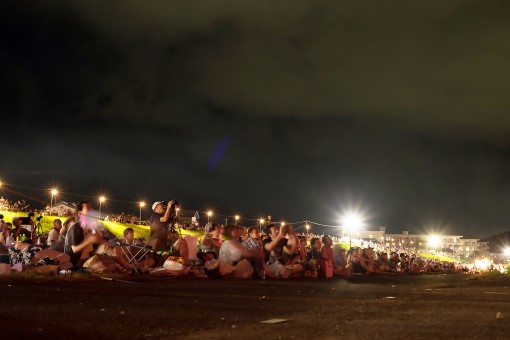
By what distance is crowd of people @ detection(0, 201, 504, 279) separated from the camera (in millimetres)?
12961

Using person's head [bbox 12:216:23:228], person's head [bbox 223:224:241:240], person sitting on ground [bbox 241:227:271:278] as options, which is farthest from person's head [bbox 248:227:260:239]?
person's head [bbox 12:216:23:228]

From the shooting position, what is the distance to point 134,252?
47.2 ft

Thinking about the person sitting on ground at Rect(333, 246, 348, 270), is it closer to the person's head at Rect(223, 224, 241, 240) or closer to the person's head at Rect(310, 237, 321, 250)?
the person's head at Rect(310, 237, 321, 250)

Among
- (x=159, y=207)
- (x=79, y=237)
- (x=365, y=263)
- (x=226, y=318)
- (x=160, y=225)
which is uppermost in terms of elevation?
(x=159, y=207)

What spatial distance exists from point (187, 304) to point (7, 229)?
11.5 metres

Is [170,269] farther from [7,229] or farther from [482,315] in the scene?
[482,315]

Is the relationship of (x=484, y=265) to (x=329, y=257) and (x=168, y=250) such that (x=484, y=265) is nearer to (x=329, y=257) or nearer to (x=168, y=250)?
(x=329, y=257)

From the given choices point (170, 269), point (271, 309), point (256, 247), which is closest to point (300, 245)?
point (256, 247)

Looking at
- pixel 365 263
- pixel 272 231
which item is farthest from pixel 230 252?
pixel 365 263

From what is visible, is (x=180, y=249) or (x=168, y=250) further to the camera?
(x=168, y=250)

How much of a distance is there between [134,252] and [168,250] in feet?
5.86

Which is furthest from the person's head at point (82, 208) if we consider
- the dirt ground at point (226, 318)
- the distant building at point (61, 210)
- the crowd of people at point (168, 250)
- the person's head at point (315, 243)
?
the distant building at point (61, 210)

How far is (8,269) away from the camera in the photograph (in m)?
10.8

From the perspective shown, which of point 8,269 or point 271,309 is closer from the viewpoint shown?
point 271,309
